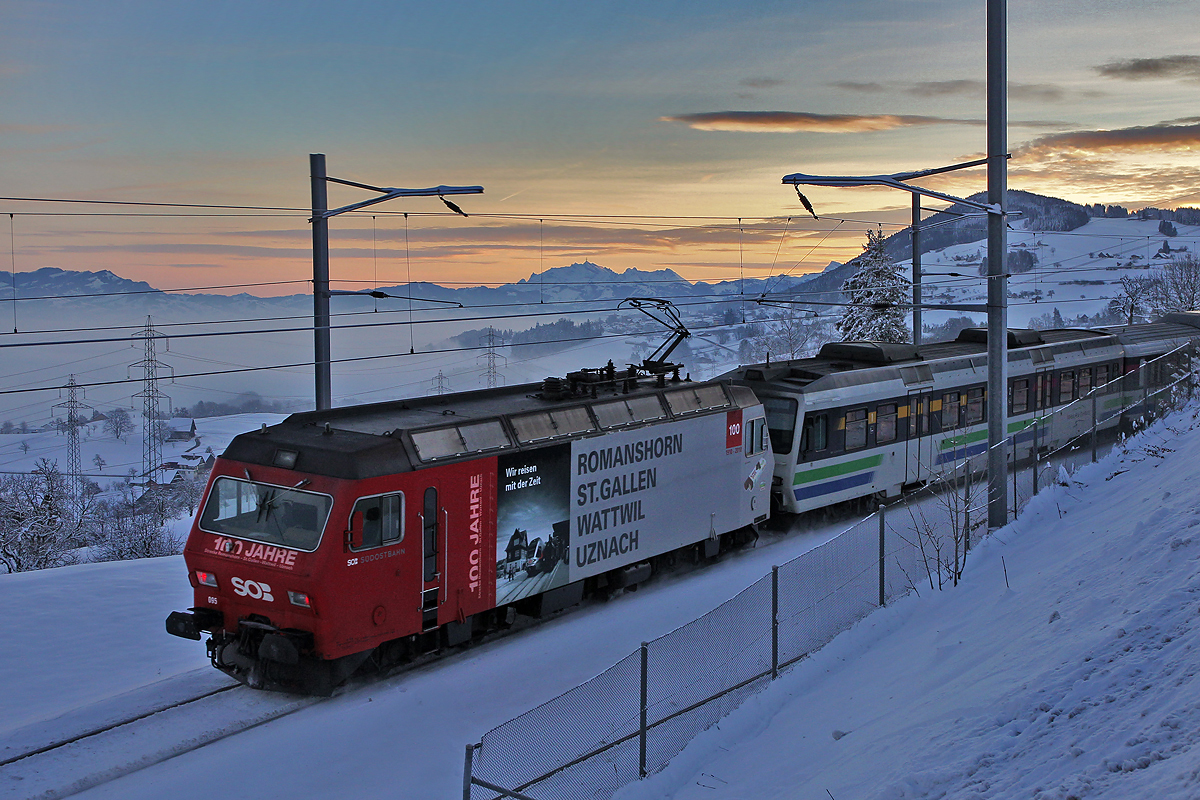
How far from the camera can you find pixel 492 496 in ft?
44.7

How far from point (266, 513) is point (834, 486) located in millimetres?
Result: 12288

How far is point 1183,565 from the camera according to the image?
348 inches

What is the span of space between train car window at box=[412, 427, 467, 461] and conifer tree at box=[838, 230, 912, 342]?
119ft

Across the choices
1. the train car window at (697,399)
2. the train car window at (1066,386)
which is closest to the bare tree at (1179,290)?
the train car window at (1066,386)

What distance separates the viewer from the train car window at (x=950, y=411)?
937 inches

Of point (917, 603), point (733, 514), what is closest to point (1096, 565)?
point (917, 603)

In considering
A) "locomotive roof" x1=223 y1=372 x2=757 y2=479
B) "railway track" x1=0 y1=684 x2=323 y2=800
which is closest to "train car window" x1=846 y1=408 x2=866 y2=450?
"locomotive roof" x1=223 y1=372 x2=757 y2=479

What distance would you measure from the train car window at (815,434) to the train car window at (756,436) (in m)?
1.05

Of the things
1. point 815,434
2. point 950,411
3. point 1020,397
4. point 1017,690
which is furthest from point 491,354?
point 1017,690

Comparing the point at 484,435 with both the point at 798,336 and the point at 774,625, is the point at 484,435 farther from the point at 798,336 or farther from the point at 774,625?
the point at 798,336

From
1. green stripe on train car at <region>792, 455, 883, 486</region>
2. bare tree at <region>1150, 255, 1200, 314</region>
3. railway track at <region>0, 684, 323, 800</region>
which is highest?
bare tree at <region>1150, 255, 1200, 314</region>

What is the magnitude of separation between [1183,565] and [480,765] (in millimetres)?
6316

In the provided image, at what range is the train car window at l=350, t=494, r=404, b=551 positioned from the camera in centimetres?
1201

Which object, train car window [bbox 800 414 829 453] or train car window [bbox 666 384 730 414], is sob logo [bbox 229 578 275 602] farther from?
train car window [bbox 800 414 829 453]
